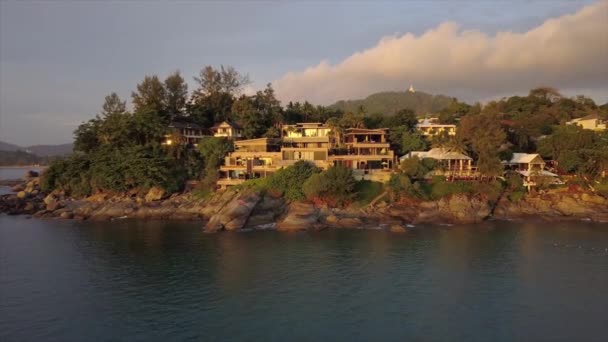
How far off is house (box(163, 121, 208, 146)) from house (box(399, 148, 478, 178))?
34.0 metres

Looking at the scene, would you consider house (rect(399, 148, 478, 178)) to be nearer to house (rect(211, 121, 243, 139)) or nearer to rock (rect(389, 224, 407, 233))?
rock (rect(389, 224, 407, 233))

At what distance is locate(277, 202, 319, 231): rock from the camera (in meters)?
43.2

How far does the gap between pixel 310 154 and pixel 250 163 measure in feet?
27.8

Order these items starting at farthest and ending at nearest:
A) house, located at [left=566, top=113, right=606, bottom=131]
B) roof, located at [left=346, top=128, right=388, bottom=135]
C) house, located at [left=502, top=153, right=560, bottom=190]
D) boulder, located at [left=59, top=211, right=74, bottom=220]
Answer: house, located at [left=566, top=113, right=606, bottom=131] → roof, located at [left=346, top=128, right=388, bottom=135] → house, located at [left=502, top=153, right=560, bottom=190] → boulder, located at [left=59, top=211, right=74, bottom=220]

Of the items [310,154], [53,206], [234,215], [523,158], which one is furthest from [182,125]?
[523,158]

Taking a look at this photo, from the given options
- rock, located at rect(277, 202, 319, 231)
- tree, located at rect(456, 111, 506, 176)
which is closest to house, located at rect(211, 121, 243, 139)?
rock, located at rect(277, 202, 319, 231)

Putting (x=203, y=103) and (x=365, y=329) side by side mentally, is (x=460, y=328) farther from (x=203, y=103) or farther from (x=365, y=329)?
(x=203, y=103)

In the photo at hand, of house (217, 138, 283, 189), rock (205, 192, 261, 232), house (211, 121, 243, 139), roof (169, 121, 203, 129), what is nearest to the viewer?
rock (205, 192, 261, 232)

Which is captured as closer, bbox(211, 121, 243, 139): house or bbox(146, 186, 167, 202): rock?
bbox(146, 186, 167, 202): rock

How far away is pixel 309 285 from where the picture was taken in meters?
27.2

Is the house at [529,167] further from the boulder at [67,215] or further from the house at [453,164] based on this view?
the boulder at [67,215]

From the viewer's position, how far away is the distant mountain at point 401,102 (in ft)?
493

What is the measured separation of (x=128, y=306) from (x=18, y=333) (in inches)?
213

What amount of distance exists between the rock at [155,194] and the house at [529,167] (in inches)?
1816
